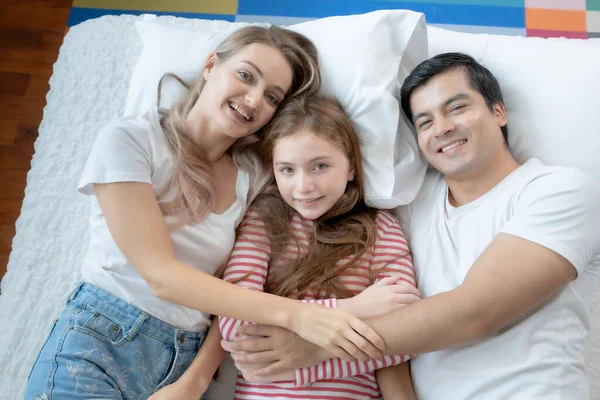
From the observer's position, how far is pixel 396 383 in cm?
116

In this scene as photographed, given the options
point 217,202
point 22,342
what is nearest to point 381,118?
point 217,202

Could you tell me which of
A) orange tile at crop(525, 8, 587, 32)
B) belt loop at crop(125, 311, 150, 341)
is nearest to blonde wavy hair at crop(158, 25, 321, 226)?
belt loop at crop(125, 311, 150, 341)

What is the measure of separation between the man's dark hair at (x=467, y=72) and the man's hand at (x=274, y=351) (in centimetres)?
65

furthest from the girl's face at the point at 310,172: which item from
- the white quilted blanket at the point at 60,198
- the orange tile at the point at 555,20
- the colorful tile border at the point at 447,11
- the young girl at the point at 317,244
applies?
the orange tile at the point at 555,20

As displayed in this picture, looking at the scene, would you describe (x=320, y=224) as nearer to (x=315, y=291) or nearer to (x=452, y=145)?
(x=315, y=291)

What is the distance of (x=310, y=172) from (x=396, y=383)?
509mm

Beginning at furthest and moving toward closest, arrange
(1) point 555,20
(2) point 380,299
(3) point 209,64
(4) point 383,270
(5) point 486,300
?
(1) point 555,20 → (3) point 209,64 → (4) point 383,270 → (2) point 380,299 → (5) point 486,300

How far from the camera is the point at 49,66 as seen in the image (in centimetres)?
203

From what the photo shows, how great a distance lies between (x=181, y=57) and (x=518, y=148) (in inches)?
36.8

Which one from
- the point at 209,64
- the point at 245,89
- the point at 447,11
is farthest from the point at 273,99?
the point at 447,11

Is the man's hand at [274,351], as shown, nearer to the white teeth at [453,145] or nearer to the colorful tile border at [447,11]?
the white teeth at [453,145]

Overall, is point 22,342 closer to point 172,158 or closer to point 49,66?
point 172,158

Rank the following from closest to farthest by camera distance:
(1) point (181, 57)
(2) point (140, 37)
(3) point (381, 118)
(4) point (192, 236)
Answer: (4) point (192, 236) → (3) point (381, 118) → (1) point (181, 57) → (2) point (140, 37)

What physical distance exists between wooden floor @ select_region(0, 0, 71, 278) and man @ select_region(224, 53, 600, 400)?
113 cm
